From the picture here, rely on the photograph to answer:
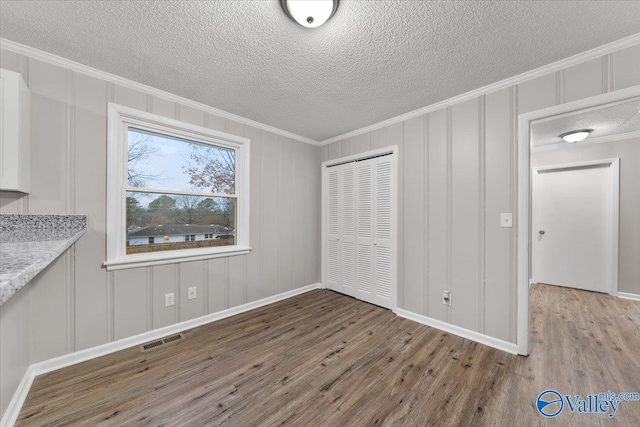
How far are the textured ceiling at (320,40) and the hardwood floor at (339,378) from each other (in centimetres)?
242

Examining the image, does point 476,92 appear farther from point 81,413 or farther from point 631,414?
point 81,413

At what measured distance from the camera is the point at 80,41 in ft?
5.59

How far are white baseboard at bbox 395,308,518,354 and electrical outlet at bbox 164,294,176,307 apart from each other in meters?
2.48

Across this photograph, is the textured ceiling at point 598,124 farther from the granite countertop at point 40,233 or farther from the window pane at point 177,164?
the granite countertop at point 40,233

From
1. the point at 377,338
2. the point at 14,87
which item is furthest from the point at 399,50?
the point at 14,87

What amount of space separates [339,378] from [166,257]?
1936 millimetres

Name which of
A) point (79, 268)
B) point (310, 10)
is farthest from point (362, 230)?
point (79, 268)

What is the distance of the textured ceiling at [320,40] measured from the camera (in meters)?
1.43

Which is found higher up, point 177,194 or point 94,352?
point 177,194

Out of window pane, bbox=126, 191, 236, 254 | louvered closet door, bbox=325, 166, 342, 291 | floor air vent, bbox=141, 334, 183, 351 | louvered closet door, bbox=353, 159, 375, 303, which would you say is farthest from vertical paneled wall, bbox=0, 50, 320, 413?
louvered closet door, bbox=353, 159, 375, 303

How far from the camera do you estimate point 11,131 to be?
1570mm

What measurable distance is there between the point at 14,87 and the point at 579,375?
448 centimetres

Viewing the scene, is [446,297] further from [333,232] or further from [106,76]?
[106,76]

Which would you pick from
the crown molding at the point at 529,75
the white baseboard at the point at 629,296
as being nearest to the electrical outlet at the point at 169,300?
the crown molding at the point at 529,75
